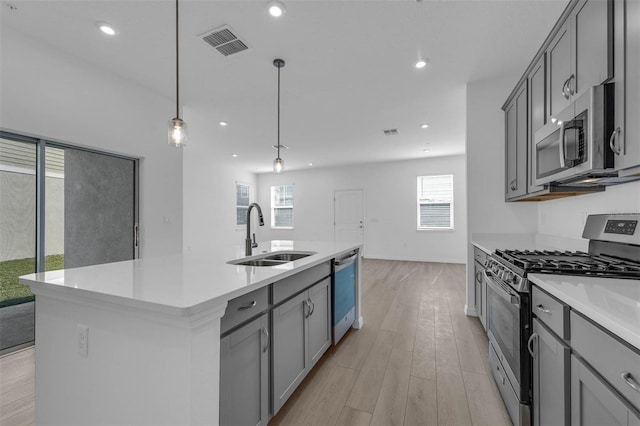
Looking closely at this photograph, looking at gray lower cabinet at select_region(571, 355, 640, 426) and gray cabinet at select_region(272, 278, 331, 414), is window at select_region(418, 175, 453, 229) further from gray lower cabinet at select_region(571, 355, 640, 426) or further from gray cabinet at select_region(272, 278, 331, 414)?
gray lower cabinet at select_region(571, 355, 640, 426)

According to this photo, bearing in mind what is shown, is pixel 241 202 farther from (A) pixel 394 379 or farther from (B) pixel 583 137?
(B) pixel 583 137

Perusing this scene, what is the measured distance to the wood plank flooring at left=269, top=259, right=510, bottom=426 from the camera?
5.34 ft

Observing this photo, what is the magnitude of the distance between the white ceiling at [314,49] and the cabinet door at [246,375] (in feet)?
7.39

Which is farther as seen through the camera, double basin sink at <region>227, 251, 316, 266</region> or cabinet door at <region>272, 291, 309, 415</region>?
double basin sink at <region>227, 251, 316, 266</region>

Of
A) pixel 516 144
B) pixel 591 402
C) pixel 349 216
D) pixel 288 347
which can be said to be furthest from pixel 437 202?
pixel 591 402

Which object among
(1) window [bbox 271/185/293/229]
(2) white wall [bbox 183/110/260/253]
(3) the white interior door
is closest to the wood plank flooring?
(3) the white interior door

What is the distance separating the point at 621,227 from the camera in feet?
5.39

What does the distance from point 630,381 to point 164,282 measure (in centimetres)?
162

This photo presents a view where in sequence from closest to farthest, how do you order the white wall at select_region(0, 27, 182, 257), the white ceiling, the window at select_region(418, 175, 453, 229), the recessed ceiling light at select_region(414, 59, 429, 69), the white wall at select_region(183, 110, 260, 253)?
the white ceiling < the white wall at select_region(0, 27, 182, 257) < the recessed ceiling light at select_region(414, 59, 429, 69) < the white wall at select_region(183, 110, 260, 253) < the window at select_region(418, 175, 453, 229)

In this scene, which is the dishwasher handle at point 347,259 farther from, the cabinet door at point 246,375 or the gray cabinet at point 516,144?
the gray cabinet at point 516,144

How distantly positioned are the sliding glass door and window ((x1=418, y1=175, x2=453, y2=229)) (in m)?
6.24

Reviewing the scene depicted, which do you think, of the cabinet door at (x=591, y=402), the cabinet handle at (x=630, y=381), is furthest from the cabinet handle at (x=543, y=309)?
the cabinet handle at (x=630, y=381)

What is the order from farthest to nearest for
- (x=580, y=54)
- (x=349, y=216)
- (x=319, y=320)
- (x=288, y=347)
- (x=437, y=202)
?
(x=349, y=216), (x=437, y=202), (x=319, y=320), (x=288, y=347), (x=580, y=54)

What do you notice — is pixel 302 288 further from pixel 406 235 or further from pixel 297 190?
pixel 297 190
